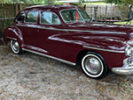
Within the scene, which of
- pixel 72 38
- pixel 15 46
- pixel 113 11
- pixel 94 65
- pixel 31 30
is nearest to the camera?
pixel 94 65

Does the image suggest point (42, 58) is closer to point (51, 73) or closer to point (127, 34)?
point (51, 73)

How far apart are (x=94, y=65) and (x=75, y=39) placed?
764mm

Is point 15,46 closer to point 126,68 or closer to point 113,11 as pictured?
point 126,68

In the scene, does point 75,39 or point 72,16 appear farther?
point 72,16

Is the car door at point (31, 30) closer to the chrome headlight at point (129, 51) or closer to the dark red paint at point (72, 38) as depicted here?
the dark red paint at point (72, 38)

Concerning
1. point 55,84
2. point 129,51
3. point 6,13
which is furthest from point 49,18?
point 6,13

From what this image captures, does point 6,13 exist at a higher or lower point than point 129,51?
higher

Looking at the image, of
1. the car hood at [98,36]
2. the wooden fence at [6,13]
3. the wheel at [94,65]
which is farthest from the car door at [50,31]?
the wooden fence at [6,13]

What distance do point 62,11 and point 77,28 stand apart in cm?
76

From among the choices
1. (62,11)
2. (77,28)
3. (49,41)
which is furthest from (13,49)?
(77,28)

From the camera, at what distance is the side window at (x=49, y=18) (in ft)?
13.5

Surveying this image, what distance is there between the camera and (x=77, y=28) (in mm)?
3760

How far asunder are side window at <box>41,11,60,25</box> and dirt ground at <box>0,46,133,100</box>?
1.26 metres

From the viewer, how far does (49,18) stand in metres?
4.29
